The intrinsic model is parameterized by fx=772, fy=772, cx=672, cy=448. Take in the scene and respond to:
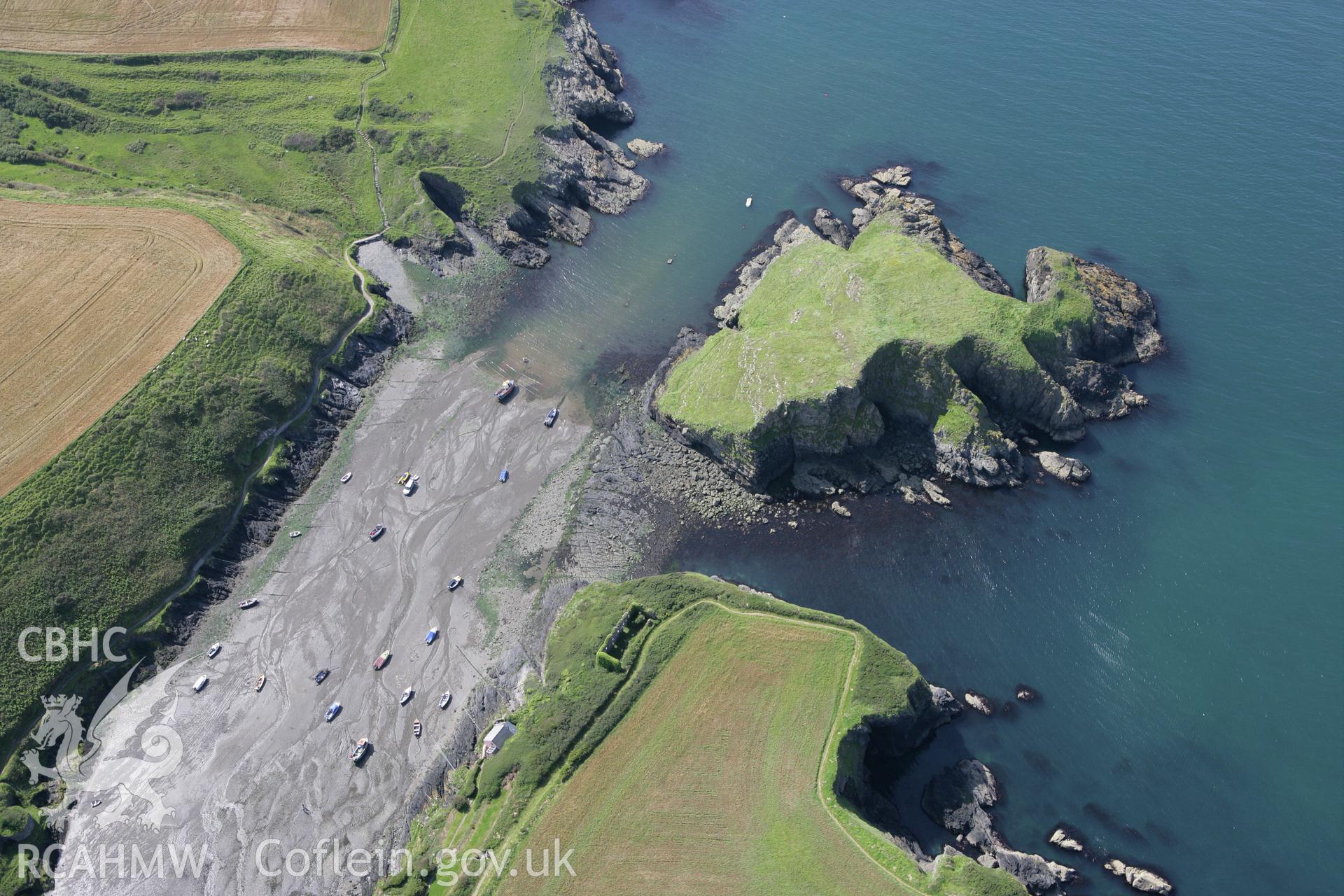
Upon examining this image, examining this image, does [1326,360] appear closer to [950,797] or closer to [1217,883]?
[1217,883]

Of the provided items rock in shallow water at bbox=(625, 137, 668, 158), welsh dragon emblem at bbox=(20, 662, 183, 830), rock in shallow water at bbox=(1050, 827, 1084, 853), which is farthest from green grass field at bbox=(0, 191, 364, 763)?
rock in shallow water at bbox=(1050, 827, 1084, 853)

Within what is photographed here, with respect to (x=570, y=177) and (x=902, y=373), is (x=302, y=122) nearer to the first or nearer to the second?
(x=570, y=177)

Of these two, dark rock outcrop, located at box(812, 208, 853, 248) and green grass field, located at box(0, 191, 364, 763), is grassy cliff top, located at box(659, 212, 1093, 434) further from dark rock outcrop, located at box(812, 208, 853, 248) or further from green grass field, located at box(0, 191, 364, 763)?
green grass field, located at box(0, 191, 364, 763)

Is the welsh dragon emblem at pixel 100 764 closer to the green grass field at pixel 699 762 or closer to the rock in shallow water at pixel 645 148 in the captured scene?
the green grass field at pixel 699 762

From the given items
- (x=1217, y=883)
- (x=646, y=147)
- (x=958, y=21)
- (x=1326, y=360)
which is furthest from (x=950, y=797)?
(x=958, y=21)

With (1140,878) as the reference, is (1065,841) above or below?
below

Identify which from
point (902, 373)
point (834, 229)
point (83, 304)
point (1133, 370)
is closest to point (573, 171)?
point (834, 229)
